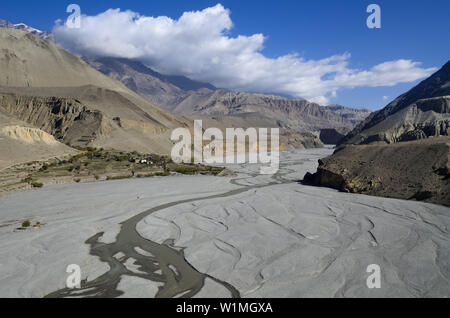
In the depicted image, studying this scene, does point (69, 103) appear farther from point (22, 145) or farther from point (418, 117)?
point (418, 117)

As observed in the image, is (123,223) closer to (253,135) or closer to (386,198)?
(386,198)

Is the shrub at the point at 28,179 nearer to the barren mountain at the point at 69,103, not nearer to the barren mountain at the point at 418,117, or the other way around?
the barren mountain at the point at 69,103

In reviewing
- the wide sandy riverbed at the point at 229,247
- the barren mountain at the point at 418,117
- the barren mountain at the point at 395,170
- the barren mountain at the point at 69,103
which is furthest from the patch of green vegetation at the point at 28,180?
the barren mountain at the point at 418,117

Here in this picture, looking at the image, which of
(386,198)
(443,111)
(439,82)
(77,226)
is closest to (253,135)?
(443,111)

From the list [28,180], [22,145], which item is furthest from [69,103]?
[28,180]

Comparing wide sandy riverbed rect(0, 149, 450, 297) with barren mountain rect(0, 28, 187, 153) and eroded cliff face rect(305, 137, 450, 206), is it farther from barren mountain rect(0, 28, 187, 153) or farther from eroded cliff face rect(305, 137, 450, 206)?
barren mountain rect(0, 28, 187, 153)

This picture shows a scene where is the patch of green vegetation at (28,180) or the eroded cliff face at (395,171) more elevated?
the eroded cliff face at (395,171)
